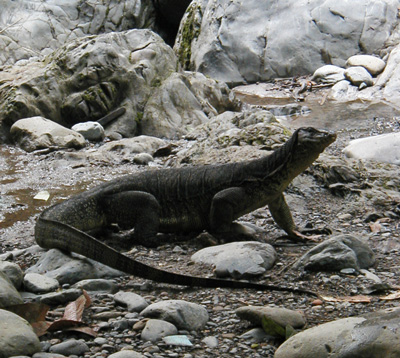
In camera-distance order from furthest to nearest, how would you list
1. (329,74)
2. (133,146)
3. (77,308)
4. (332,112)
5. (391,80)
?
(329,74), (391,80), (332,112), (133,146), (77,308)

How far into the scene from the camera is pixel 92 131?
438 inches

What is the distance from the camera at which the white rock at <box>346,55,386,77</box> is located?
1567 cm

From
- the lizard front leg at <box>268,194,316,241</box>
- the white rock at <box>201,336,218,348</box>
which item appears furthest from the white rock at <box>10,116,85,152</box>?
the white rock at <box>201,336,218,348</box>

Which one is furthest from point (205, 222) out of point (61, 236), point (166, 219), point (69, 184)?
point (69, 184)

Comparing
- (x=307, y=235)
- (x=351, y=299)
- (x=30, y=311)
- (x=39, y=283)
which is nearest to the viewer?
(x=30, y=311)

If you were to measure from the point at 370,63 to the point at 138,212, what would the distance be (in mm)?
12042

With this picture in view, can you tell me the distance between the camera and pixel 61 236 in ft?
15.5

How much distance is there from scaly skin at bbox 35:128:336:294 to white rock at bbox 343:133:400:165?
11.2 feet

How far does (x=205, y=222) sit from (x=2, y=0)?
759 inches

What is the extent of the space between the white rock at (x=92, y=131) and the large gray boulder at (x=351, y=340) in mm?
8631

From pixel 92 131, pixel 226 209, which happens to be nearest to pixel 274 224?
pixel 226 209

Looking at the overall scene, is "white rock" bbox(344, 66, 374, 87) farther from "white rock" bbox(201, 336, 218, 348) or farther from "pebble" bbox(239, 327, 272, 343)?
"white rock" bbox(201, 336, 218, 348)

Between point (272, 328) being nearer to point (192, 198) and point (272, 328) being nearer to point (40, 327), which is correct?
point (40, 327)

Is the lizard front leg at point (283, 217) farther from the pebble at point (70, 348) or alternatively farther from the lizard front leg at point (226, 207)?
the pebble at point (70, 348)
